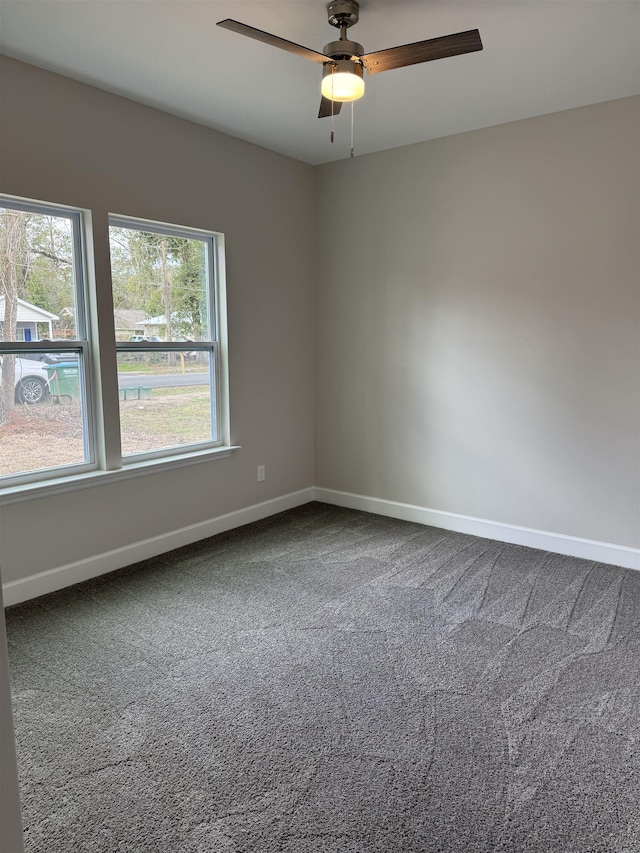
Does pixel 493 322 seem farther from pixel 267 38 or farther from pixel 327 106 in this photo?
pixel 267 38

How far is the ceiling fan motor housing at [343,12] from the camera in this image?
2.30m

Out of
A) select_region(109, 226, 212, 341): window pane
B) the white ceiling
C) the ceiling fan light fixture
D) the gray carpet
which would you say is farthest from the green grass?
the ceiling fan light fixture

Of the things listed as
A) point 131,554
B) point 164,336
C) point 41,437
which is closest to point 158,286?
point 164,336

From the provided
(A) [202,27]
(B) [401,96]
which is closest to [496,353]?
(B) [401,96]

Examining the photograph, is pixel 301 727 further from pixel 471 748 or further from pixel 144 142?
pixel 144 142

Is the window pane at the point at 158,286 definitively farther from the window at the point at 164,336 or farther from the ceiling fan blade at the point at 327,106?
the ceiling fan blade at the point at 327,106

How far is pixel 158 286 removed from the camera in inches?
144

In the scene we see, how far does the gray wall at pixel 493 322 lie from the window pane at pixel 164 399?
121cm

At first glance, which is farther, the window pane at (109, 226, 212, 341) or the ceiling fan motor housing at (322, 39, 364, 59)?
the window pane at (109, 226, 212, 341)

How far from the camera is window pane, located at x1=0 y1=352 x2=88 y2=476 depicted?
9.80 ft

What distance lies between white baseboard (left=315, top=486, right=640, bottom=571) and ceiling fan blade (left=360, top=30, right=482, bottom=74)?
2914mm

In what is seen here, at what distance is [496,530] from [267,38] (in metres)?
3.25

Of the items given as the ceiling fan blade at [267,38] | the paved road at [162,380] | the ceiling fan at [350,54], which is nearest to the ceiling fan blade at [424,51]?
the ceiling fan at [350,54]

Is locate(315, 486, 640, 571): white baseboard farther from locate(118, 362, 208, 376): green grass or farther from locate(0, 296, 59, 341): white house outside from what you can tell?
locate(0, 296, 59, 341): white house outside
